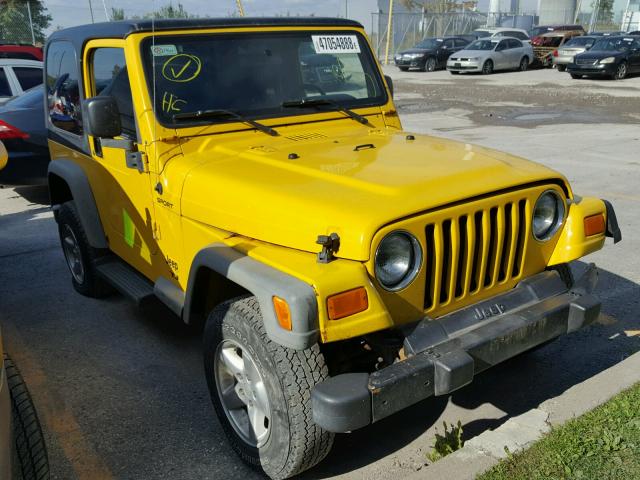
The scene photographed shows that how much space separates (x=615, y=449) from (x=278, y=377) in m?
1.59

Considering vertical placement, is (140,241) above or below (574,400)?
above

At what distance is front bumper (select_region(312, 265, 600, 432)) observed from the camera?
2494mm

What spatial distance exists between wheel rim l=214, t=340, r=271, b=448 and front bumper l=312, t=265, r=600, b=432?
438 mm

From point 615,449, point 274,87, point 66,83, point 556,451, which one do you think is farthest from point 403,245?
point 66,83

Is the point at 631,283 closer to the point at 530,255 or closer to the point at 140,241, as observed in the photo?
the point at 530,255

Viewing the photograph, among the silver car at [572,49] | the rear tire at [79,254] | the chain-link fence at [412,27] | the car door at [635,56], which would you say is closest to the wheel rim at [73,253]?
the rear tire at [79,254]

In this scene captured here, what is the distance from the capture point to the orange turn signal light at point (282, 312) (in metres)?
2.46

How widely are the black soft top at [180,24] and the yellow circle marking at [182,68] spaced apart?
0.19m

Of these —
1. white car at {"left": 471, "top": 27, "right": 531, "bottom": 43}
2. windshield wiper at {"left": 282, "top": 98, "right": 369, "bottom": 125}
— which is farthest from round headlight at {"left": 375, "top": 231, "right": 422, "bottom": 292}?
white car at {"left": 471, "top": 27, "right": 531, "bottom": 43}

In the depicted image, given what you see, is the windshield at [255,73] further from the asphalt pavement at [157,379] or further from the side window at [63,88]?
the asphalt pavement at [157,379]

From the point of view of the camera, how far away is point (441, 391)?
2.62 metres

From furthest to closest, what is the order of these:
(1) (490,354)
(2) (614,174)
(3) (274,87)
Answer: (2) (614,174) < (3) (274,87) < (1) (490,354)

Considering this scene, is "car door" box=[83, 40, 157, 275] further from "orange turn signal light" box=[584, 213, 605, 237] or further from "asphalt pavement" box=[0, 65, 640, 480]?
"orange turn signal light" box=[584, 213, 605, 237]

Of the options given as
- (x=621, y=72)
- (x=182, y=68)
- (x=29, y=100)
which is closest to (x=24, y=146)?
(x=29, y=100)
